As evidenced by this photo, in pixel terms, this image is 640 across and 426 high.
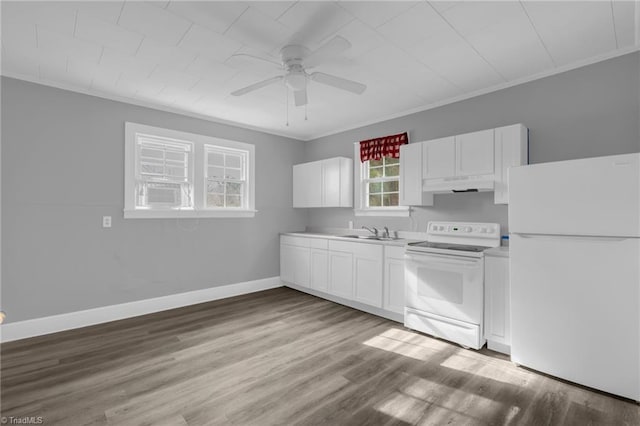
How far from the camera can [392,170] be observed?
14.5 feet

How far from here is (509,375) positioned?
242cm

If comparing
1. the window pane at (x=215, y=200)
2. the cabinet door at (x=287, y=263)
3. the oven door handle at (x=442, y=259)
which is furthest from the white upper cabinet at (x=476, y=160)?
the window pane at (x=215, y=200)

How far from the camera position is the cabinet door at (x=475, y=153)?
3.09 metres

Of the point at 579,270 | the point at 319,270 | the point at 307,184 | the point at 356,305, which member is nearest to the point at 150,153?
the point at 307,184

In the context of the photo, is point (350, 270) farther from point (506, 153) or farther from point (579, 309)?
point (579, 309)

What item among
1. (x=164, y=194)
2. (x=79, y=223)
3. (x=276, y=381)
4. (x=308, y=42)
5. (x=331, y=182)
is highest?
(x=308, y=42)

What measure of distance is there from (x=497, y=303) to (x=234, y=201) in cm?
374

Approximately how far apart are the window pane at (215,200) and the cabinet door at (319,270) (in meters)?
1.57

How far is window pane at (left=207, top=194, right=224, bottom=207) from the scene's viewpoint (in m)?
4.57

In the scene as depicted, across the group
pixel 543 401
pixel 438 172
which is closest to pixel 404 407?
pixel 543 401

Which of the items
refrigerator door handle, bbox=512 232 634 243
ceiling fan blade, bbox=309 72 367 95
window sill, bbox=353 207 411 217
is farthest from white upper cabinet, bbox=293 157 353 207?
refrigerator door handle, bbox=512 232 634 243

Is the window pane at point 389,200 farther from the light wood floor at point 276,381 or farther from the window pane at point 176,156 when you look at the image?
the window pane at point 176,156

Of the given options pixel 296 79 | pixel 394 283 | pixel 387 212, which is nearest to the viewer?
pixel 296 79

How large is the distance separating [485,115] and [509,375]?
2.61 m
